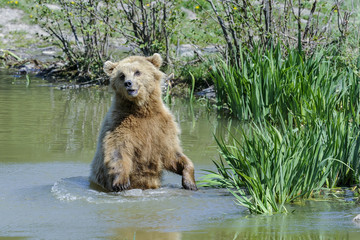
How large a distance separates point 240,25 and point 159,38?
9.11ft

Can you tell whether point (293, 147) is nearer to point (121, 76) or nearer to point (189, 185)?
point (189, 185)

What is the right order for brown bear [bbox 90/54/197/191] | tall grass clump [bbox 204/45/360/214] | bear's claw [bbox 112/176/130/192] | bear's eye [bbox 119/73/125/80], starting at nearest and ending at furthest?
tall grass clump [bbox 204/45/360/214] < bear's claw [bbox 112/176/130/192] < brown bear [bbox 90/54/197/191] < bear's eye [bbox 119/73/125/80]

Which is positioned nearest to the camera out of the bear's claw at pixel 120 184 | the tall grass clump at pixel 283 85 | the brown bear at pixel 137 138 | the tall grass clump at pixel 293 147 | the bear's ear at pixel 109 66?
the tall grass clump at pixel 293 147

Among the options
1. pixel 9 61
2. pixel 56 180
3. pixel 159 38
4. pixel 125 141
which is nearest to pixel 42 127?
pixel 56 180

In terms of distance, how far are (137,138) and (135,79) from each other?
0.56 meters

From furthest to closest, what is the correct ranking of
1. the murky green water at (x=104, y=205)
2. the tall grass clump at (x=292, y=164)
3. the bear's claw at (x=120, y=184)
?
the bear's claw at (x=120, y=184) < the tall grass clump at (x=292, y=164) < the murky green water at (x=104, y=205)

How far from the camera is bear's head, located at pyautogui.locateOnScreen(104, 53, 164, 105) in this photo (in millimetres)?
6008

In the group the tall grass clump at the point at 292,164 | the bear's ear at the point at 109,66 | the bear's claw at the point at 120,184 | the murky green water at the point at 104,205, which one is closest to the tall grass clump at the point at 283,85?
the murky green water at the point at 104,205

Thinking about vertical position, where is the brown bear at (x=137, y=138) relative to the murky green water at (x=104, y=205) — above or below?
above

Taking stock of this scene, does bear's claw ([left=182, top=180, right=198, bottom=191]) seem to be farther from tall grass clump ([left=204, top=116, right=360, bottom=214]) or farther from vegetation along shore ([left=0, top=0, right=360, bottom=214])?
tall grass clump ([left=204, top=116, right=360, bottom=214])

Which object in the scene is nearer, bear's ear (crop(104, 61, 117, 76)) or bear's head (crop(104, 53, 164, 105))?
bear's head (crop(104, 53, 164, 105))

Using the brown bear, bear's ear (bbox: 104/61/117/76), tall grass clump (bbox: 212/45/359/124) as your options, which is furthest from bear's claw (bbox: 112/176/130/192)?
tall grass clump (bbox: 212/45/359/124)

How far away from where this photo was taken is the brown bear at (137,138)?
233 inches

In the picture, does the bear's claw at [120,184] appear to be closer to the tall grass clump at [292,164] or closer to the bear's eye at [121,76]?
the tall grass clump at [292,164]
